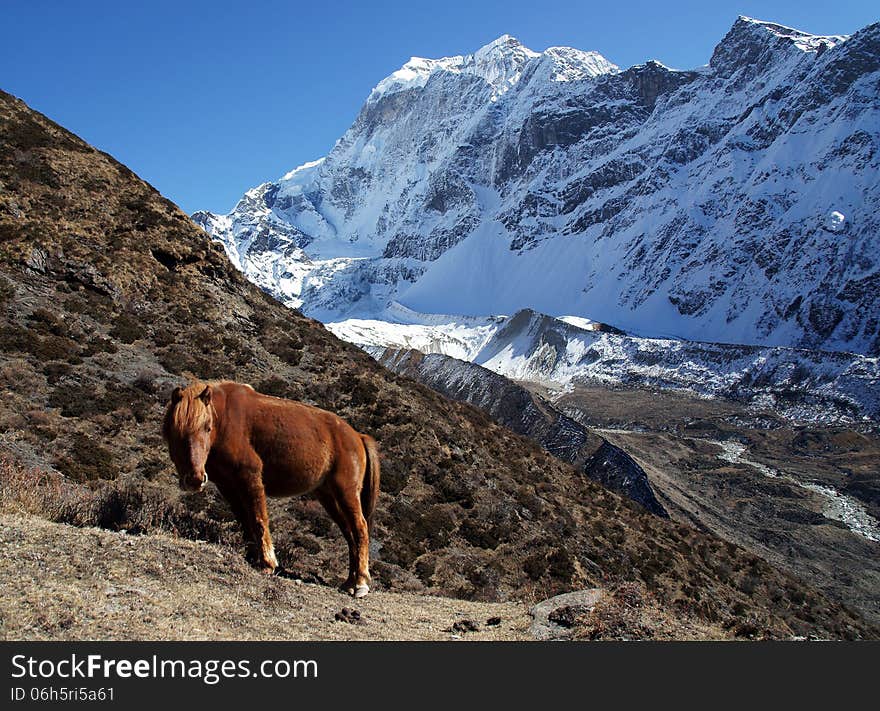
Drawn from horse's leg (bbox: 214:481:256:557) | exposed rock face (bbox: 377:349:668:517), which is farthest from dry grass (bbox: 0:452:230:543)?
exposed rock face (bbox: 377:349:668:517)

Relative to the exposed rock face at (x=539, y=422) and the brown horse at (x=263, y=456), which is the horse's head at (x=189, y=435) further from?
the exposed rock face at (x=539, y=422)

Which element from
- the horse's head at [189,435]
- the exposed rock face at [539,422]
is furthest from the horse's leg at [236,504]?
the exposed rock face at [539,422]

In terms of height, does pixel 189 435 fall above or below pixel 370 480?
above

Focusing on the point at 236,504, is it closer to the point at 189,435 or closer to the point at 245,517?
the point at 245,517

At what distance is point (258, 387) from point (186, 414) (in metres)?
14.0

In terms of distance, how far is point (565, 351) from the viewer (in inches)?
5556

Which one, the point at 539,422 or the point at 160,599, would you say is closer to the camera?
the point at 160,599

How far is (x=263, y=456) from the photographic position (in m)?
7.20

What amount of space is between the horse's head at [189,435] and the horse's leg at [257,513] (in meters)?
0.48

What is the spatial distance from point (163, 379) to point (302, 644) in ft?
48.1

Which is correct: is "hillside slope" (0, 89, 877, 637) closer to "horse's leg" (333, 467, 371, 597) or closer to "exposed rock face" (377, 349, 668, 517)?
"horse's leg" (333, 467, 371, 597)

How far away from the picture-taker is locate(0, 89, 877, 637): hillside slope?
14.1 meters

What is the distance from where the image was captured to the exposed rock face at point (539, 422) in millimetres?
46700

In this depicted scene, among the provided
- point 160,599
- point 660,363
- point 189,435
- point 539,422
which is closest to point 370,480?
point 189,435
